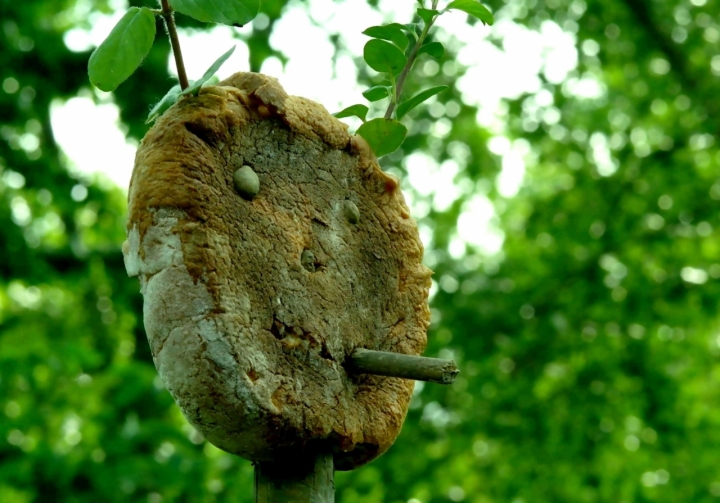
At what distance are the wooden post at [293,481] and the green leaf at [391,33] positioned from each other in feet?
1.86

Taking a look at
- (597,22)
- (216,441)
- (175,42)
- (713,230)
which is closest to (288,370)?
(216,441)

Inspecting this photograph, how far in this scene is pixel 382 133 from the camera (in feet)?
4.00

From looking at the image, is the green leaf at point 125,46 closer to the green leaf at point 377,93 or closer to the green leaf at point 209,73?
the green leaf at point 209,73

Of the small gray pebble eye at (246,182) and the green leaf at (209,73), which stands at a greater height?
the green leaf at (209,73)

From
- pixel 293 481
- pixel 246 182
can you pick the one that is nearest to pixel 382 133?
pixel 246 182

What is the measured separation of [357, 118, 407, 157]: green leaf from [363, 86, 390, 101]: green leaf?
56 millimetres

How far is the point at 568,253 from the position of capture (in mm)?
5156

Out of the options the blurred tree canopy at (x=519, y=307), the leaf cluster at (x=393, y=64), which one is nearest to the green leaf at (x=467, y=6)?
the leaf cluster at (x=393, y=64)

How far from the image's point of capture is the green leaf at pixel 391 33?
118 centimetres

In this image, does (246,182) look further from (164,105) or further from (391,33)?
(391,33)

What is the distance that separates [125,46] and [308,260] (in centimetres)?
34

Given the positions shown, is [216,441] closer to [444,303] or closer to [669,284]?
[444,303]

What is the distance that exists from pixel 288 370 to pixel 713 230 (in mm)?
4741

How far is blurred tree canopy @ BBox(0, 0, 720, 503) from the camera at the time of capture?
4098mm
